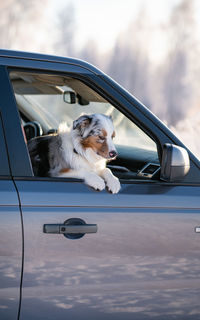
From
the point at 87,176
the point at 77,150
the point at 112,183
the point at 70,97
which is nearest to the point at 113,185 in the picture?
the point at 112,183

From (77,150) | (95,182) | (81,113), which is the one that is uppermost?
(81,113)

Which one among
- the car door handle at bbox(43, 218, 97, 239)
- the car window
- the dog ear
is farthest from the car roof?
the car door handle at bbox(43, 218, 97, 239)

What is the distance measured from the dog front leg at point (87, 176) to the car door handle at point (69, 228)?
228 millimetres

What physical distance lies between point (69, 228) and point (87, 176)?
36 cm

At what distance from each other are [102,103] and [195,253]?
1397 millimetres

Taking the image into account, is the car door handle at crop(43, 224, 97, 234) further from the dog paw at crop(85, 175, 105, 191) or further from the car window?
the car window

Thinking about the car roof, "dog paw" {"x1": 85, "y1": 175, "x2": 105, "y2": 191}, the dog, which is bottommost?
"dog paw" {"x1": 85, "y1": 175, "x2": 105, "y2": 191}

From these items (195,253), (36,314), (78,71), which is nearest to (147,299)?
(195,253)

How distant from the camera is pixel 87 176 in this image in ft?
8.95

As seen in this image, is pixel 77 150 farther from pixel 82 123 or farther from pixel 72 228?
pixel 72 228

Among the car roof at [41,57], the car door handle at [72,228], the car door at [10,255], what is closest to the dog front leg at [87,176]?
the car door handle at [72,228]

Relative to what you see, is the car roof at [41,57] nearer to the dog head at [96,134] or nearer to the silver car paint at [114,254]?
the dog head at [96,134]

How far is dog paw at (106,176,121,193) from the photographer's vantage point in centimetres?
267

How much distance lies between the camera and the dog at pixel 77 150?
2945 millimetres
